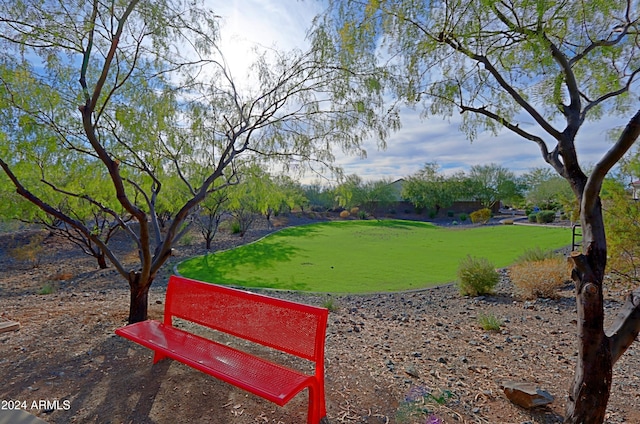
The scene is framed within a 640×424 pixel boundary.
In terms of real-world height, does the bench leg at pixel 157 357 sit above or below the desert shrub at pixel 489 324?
above

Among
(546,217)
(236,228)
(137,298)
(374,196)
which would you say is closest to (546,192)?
(546,217)

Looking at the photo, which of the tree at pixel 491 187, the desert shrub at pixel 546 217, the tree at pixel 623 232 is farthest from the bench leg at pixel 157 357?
the tree at pixel 491 187

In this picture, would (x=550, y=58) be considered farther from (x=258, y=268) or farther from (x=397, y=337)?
(x=258, y=268)

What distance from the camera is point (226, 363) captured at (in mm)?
3062

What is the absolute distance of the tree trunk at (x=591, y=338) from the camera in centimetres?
263

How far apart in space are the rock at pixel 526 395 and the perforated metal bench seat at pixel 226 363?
1921 mm

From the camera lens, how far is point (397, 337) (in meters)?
5.37

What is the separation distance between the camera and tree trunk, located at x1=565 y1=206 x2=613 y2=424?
263 centimetres

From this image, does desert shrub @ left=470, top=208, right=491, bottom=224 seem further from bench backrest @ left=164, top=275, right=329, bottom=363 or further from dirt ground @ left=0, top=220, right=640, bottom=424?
bench backrest @ left=164, top=275, right=329, bottom=363

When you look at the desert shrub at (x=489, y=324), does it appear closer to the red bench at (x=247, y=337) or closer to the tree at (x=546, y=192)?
the red bench at (x=247, y=337)

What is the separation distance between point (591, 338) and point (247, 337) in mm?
2855

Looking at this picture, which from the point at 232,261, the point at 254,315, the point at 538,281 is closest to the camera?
the point at 254,315

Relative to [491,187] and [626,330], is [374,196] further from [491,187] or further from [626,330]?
[626,330]

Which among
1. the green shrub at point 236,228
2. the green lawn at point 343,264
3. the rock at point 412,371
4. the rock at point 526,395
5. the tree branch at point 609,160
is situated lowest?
the green lawn at point 343,264
